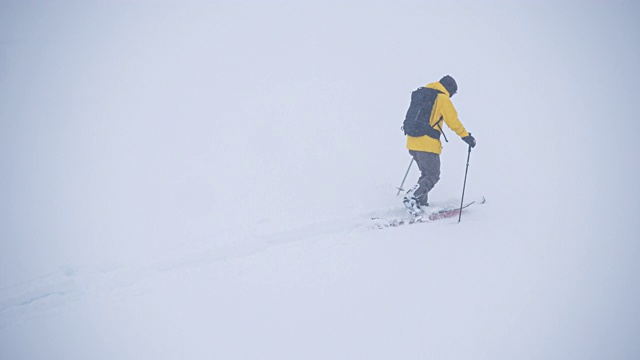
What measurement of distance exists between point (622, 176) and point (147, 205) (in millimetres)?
7256

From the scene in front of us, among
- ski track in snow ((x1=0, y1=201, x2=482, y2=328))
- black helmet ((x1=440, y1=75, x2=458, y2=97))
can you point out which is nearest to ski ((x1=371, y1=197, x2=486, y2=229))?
ski track in snow ((x1=0, y1=201, x2=482, y2=328))

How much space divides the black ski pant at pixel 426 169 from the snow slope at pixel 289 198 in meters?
0.47

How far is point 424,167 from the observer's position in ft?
15.5

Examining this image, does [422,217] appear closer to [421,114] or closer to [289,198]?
[421,114]

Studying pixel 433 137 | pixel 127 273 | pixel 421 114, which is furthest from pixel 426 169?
pixel 127 273

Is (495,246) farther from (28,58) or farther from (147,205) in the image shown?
(28,58)

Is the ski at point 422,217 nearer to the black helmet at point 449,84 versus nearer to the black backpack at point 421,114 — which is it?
the black backpack at point 421,114

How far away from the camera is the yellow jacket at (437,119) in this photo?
14.1ft

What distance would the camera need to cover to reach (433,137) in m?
4.52

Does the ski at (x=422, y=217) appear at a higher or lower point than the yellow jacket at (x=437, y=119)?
lower

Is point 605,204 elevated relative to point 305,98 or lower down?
lower down

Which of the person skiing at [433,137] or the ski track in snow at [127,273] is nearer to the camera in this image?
the ski track in snow at [127,273]

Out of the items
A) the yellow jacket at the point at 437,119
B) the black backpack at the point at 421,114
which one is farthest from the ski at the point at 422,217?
the black backpack at the point at 421,114

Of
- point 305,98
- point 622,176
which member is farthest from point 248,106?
point 622,176
